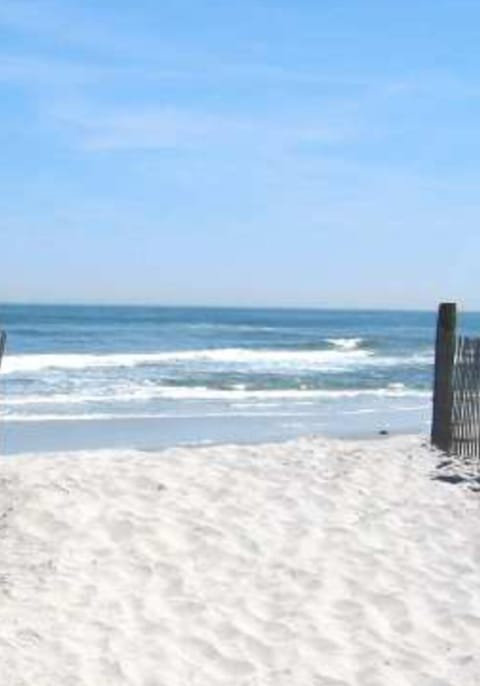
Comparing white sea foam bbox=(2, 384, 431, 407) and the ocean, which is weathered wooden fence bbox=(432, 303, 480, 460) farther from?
white sea foam bbox=(2, 384, 431, 407)

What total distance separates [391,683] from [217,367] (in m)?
27.5

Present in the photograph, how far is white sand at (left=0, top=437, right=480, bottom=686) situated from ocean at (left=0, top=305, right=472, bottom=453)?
18.7 ft

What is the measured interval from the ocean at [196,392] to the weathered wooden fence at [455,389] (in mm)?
4717

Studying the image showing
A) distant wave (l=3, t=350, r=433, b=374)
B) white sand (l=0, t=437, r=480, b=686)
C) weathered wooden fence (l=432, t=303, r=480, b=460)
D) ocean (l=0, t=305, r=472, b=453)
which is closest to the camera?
white sand (l=0, t=437, r=480, b=686)

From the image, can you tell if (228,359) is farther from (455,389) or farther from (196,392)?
(455,389)

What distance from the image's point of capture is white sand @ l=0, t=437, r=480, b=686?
598 centimetres

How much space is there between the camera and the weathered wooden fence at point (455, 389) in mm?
11195

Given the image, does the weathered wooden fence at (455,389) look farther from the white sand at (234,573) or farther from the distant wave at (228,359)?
the distant wave at (228,359)

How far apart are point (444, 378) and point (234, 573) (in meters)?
4.64

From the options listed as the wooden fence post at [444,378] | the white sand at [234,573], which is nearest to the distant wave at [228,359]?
the wooden fence post at [444,378]

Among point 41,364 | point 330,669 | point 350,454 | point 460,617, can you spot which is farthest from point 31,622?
point 41,364

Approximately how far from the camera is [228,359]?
38.3 metres

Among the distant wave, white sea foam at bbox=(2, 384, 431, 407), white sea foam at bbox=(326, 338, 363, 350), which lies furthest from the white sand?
white sea foam at bbox=(326, 338, 363, 350)

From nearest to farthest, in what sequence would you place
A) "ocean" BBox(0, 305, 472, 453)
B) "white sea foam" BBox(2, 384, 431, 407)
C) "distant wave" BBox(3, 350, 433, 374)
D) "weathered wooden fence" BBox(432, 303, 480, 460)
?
1. "weathered wooden fence" BBox(432, 303, 480, 460)
2. "ocean" BBox(0, 305, 472, 453)
3. "white sea foam" BBox(2, 384, 431, 407)
4. "distant wave" BBox(3, 350, 433, 374)
